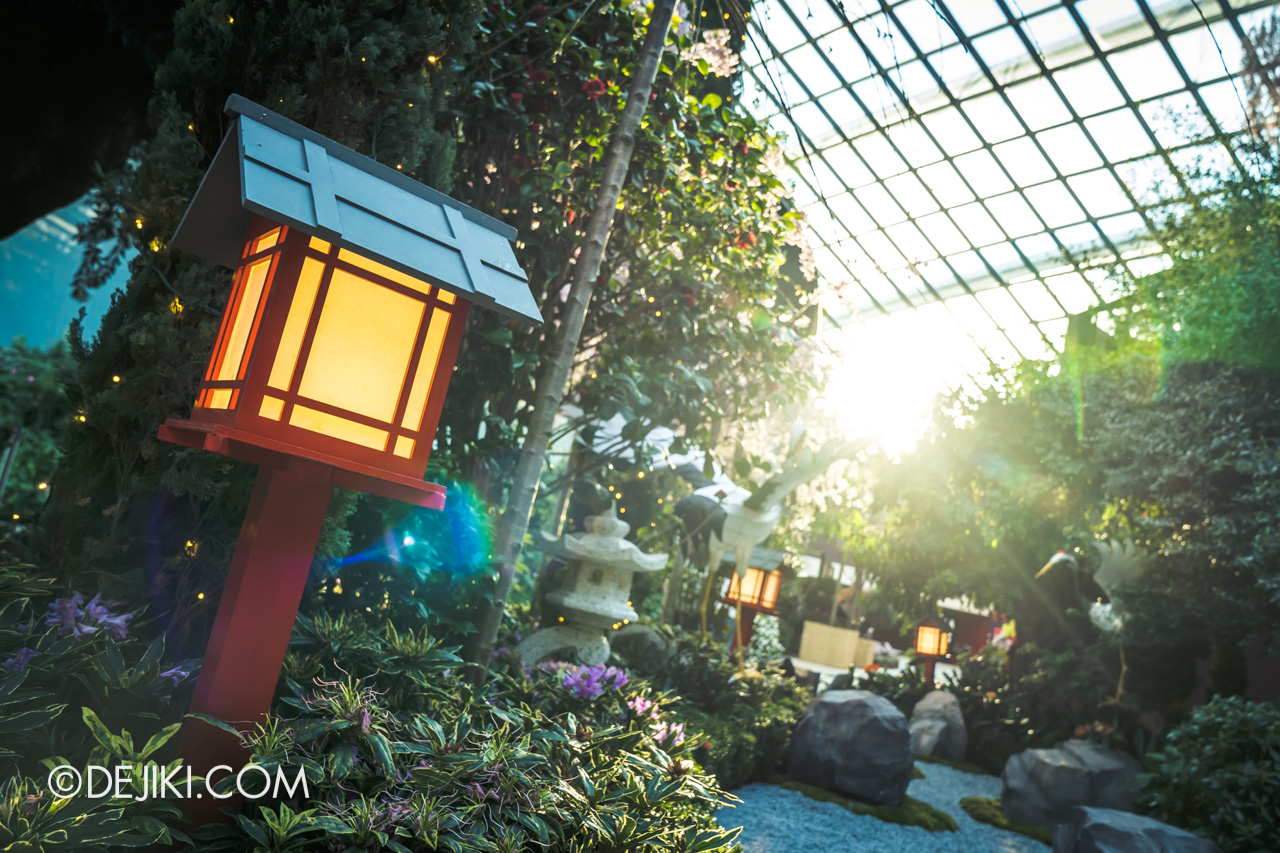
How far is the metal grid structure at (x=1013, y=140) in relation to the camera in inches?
355

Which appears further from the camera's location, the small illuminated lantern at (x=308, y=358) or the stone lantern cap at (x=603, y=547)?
the stone lantern cap at (x=603, y=547)

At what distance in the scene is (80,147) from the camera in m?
5.38

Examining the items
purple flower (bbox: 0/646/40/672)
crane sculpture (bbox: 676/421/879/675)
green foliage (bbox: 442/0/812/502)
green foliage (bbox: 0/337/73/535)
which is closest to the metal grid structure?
crane sculpture (bbox: 676/421/879/675)

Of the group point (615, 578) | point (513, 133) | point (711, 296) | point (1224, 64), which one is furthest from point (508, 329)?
point (1224, 64)

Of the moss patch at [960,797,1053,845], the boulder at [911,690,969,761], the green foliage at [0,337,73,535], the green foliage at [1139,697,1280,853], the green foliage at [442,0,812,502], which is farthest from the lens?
the boulder at [911,690,969,761]

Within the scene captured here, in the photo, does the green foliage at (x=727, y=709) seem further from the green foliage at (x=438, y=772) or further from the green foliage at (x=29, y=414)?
the green foliage at (x=29, y=414)

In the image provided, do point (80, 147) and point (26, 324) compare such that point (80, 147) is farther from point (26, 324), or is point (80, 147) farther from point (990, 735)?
point (990, 735)

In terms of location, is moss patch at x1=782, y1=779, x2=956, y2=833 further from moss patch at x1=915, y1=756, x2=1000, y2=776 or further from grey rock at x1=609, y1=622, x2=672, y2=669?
moss patch at x1=915, y1=756, x2=1000, y2=776

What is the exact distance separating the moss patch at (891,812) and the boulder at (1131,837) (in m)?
1.19

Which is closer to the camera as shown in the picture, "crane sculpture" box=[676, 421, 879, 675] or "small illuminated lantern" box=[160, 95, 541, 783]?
"small illuminated lantern" box=[160, 95, 541, 783]

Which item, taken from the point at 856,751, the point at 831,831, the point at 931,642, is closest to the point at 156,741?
the point at 831,831

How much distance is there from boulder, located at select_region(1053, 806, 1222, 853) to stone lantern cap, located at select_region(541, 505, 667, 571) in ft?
11.5

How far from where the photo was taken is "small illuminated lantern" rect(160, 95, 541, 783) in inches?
68.9

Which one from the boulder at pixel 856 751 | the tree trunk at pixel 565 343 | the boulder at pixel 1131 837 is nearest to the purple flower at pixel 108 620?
the tree trunk at pixel 565 343
